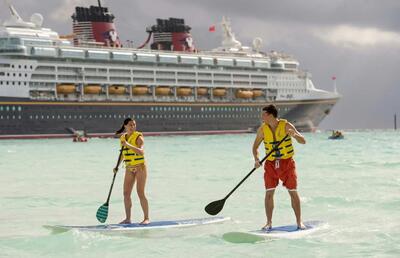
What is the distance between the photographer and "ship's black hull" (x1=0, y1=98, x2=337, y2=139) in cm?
6694

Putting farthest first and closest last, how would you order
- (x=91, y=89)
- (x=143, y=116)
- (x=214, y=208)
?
(x=143, y=116) → (x=91, y=89) → (x=214, y=208)

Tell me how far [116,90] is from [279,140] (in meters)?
68.1

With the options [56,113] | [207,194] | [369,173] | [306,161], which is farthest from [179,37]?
[207,194]

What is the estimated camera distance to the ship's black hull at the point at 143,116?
66.9 meters

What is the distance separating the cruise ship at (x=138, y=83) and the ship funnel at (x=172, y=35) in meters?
0.13

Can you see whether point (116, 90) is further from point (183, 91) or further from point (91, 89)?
point (183, 91)

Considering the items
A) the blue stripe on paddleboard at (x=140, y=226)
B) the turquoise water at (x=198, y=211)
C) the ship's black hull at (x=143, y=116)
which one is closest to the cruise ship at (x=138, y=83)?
the ship's black hull at (x=143, y=116)

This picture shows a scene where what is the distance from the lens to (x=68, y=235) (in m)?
11.2

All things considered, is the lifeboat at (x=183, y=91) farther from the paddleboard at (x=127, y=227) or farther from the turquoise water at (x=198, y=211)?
the paddleboard at (x=127, y=227)

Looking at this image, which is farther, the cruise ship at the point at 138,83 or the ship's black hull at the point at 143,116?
the cruise ship at the point at 138,83

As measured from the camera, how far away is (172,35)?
92.9 meters

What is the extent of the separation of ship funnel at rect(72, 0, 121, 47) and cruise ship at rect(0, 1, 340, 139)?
0.38ft

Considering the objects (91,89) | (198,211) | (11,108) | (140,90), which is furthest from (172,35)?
(198,211)

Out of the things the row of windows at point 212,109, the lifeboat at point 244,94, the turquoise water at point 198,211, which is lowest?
the turquoise water at point 198,211
